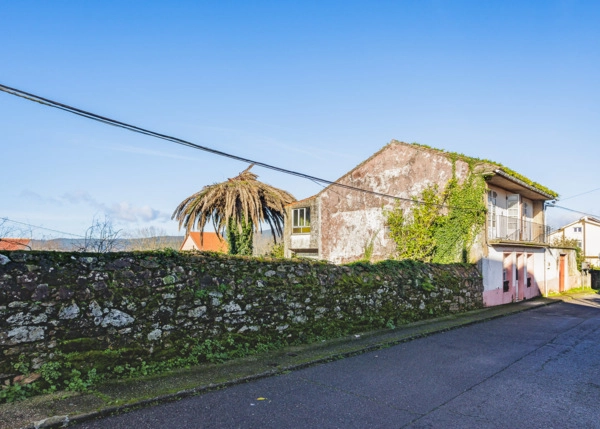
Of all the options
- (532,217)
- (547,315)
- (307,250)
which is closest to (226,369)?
(547,315)

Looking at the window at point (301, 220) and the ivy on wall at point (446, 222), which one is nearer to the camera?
the ivy on wall at point (446, 222)

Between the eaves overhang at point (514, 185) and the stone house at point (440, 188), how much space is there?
38 millimetres

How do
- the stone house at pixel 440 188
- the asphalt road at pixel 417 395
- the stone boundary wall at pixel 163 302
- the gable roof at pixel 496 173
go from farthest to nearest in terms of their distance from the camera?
the stone house at pixel 440 188
the gable roof at pixel 496 173
the stone boundary wall at pixel 163 302
the asphalt road at pixel 417 395

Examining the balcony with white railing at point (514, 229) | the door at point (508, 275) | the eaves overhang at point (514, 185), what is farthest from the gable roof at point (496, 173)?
the door at point (508, 275)

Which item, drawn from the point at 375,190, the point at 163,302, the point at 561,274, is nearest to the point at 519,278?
the point at 561,274

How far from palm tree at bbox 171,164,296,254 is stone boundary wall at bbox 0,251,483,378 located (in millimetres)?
7944

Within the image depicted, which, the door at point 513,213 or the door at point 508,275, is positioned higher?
the door at point 513,213

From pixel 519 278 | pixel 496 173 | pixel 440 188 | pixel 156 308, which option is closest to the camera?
pixel 156 308

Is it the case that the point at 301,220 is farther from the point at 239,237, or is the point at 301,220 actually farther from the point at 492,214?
the point at 492,214

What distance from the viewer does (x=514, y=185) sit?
19.3 metres

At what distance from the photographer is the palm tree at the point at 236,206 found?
17.5m

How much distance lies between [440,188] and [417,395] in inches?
546

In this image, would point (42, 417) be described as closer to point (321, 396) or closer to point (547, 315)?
point (321, 396)

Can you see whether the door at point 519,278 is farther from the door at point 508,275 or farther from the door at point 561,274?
the door at point 561,274
